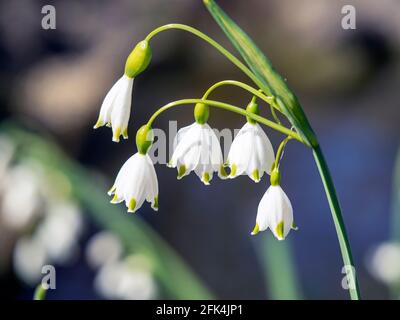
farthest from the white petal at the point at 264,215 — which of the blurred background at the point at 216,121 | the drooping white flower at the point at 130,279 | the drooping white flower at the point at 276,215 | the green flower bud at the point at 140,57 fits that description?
the blurred background at the point at 216,121

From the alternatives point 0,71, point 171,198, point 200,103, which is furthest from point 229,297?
point 200,103

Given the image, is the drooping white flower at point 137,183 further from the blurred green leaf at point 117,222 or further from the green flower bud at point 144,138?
the blurred green leaf at point 117,222

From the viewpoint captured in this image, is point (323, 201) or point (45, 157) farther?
point (323, 201)

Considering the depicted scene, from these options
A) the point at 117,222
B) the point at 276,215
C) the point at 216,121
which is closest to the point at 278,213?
the point at 276,215

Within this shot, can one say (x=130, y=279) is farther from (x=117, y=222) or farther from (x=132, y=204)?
(x=132, y=204)

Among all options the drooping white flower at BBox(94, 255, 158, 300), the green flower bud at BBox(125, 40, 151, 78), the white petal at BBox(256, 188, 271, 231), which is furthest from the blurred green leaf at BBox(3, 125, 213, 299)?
the green flower bud at BBox(125, 40, 151, 78)
